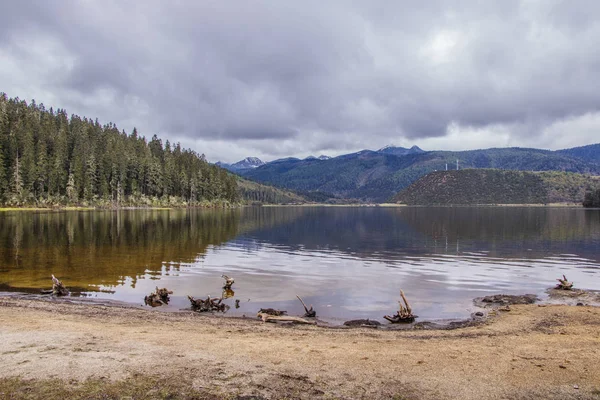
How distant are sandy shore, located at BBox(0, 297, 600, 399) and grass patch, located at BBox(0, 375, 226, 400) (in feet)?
0.08

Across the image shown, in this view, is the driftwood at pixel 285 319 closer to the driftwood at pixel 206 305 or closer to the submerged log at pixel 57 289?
the driftwood at pixel 206 305

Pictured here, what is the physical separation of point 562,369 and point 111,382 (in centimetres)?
1281

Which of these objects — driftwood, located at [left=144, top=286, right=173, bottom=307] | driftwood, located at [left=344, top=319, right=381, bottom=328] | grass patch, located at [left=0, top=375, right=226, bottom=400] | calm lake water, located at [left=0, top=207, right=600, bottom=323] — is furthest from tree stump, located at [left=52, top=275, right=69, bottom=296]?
driftwood, located at [left=344, top=319, right=381, bottom=328]

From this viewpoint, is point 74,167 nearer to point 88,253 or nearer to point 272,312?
point 88,253

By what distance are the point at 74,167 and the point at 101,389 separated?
160 meters

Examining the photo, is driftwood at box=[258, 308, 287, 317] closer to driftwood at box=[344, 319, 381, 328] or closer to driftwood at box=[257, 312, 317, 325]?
driftwood at box=[257, 312, 317, 325]

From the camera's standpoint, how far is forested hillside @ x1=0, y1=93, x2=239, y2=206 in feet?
438

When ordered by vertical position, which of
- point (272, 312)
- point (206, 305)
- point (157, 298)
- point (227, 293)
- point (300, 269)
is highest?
point (157, 298)

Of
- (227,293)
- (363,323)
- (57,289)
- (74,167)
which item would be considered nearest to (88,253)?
(57,289)

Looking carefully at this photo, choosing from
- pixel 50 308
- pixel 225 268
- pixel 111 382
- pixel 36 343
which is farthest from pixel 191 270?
pixel 111 382

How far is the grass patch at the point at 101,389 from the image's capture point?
30.4 ft

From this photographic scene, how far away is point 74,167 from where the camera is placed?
14762 centimetres

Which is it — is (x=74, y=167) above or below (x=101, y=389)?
above

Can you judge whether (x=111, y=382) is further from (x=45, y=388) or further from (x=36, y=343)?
(x=36, y=343)
